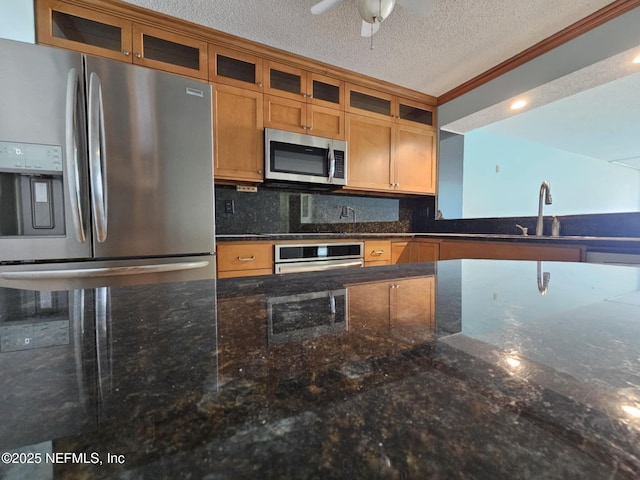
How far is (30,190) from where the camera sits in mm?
1292

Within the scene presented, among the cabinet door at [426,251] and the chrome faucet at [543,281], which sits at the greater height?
the chrome faucet at [543,281]

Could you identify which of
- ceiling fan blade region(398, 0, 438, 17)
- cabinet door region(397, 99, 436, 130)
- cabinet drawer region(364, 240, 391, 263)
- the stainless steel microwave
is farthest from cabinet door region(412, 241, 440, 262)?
ceiling fan blade region(398, 0, 438, 17)

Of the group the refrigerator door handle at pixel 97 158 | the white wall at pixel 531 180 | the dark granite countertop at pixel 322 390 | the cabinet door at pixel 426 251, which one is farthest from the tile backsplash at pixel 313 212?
the dark granite countertop at pixel 322 390

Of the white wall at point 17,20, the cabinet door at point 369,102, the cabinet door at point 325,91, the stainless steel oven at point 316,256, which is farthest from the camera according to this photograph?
the cabinet door at point 369,102

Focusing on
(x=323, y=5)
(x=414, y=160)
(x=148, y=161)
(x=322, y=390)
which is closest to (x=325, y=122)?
(x=323, y=5)

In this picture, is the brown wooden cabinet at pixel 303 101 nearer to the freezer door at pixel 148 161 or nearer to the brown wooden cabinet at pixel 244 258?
the freezer door at pixel 148 161

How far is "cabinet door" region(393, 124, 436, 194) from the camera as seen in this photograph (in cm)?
290

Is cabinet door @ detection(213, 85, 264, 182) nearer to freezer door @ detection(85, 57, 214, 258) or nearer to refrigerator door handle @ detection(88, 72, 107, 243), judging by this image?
freezer door @ detection(85, 57, 214, 258)

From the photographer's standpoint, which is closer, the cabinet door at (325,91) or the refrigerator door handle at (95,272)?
the refrigerator door handle at (95,272)

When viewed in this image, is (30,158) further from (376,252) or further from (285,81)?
(376,252)

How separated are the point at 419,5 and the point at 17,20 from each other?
2312 millimetres

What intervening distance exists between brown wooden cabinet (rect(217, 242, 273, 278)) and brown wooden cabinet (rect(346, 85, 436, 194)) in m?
1.08

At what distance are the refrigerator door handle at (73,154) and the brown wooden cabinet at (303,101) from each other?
3.95 feet

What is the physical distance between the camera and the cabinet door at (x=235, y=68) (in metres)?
2.07
